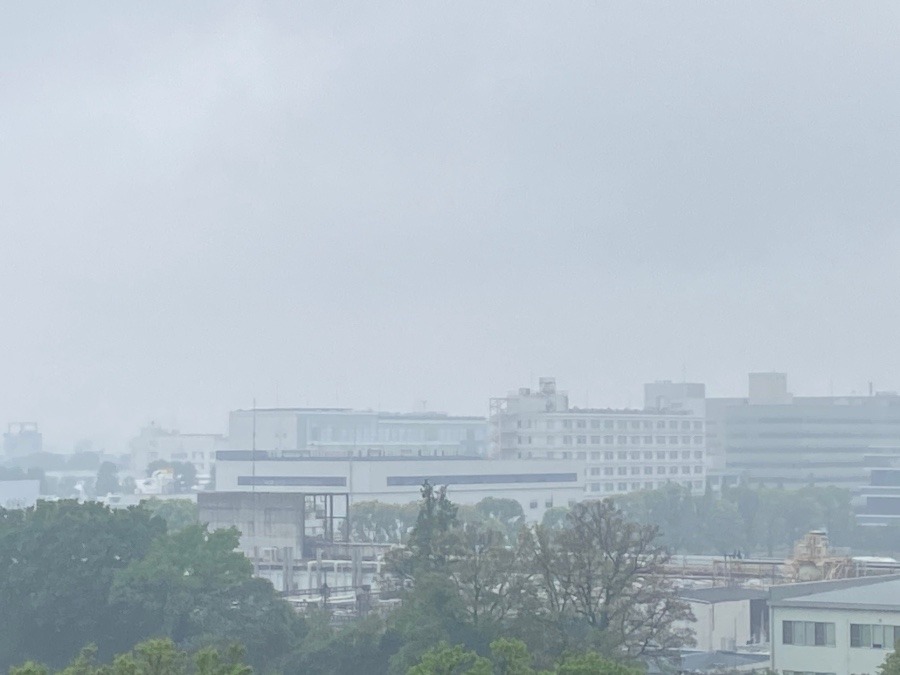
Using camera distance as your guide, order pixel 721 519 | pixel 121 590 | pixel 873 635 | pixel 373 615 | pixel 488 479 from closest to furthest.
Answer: pixel 873 635 < pixel 373 615 < pixel 121 590 < pixel 721 519 < pixel 488 479

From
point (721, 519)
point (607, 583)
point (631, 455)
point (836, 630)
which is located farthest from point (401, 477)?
point (607, 583)

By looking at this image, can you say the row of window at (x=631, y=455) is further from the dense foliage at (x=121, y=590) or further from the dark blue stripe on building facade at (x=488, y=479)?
the dense foliage at (x=121, y=590)

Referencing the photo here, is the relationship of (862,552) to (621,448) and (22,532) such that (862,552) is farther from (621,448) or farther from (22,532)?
(22,532)

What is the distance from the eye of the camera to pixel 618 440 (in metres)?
156

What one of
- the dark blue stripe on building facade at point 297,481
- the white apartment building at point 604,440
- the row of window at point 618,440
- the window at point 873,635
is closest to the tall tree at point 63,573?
the window at point 873,635

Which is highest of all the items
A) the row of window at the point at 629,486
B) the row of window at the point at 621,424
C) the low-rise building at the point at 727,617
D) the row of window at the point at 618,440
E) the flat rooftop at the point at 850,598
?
the row of window at the point at 621,424

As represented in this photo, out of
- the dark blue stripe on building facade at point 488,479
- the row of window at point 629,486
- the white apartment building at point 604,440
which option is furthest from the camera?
the row of window at point 629,486

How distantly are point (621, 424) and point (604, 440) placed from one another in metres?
→ 3.17

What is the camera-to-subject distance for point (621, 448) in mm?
156000

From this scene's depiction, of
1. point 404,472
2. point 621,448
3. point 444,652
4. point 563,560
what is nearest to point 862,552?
point 404,472

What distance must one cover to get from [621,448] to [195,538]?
108m

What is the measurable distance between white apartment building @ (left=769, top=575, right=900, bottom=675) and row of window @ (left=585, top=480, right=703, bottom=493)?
101653 millimetres

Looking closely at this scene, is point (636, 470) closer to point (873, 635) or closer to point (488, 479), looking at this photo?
point (488, 479)

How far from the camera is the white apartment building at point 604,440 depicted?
14650cm
